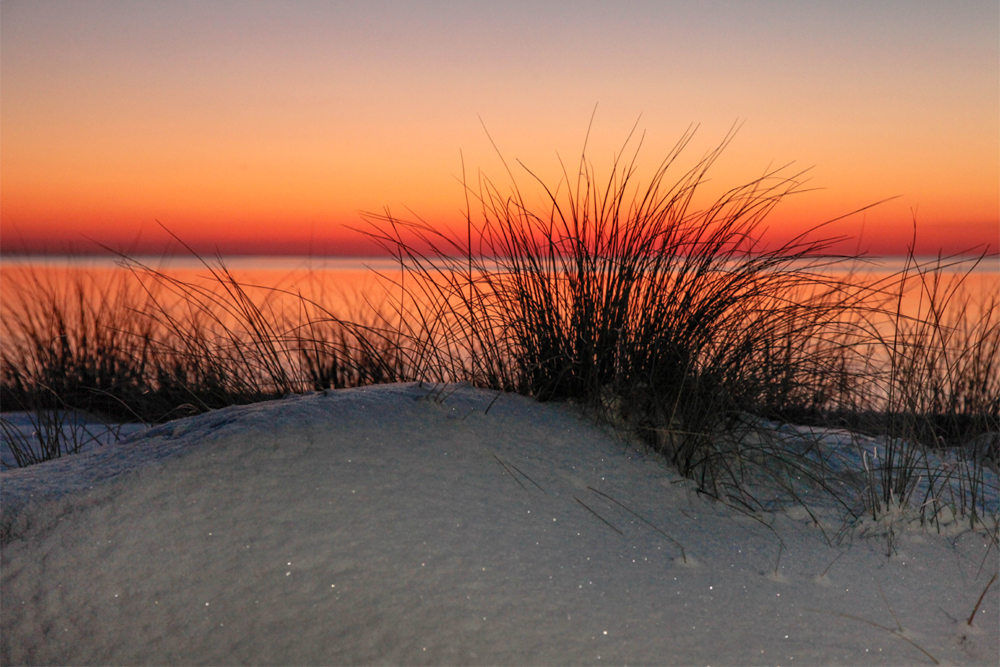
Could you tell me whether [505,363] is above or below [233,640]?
above

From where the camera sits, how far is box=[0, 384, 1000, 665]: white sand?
140 centimetres

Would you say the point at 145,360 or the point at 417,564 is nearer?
the point at 417,564

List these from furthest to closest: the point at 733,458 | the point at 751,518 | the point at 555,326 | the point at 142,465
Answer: the point at 555,326, the point at 733,458, the point at 751,518, the point at 142,465

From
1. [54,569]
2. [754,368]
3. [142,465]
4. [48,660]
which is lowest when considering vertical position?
[48,660]

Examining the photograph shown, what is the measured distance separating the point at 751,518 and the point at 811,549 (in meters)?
0.18

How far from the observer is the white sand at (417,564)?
4.59ft

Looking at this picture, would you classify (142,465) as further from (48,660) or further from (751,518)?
(751,518)

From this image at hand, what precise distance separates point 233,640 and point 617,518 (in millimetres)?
884

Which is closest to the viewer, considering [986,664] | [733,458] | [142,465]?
[986,664]

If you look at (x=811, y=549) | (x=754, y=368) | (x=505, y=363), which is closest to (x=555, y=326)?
(x=505, y=363)

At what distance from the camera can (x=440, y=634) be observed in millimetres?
1381

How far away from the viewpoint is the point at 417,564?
1.51 metres

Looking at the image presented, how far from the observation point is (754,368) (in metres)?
2.36

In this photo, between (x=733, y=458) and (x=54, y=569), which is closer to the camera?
(x=54, y=569)
